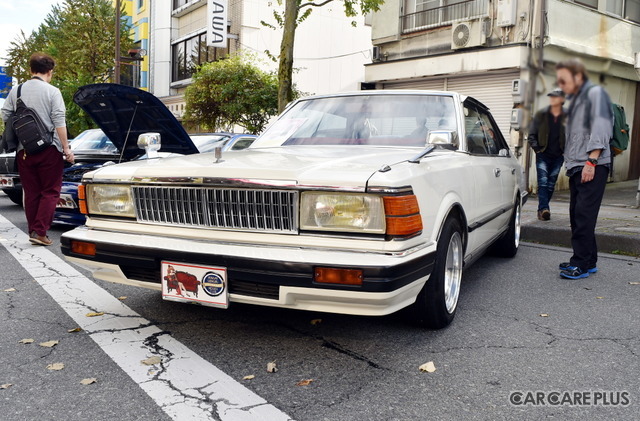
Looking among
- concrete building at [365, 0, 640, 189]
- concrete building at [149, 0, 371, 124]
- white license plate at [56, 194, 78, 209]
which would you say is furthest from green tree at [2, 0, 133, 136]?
white license plate at [56, 194, 78, 209]

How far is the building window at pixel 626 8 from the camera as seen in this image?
29.9 inches

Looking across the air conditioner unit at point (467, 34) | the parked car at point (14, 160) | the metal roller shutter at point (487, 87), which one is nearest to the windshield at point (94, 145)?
the parked car at point (14, 160)

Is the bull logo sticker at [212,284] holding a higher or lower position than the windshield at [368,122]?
lower

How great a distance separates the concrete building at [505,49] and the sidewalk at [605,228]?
1.11m

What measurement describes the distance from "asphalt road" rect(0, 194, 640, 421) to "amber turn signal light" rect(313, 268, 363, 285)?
0.46 meters

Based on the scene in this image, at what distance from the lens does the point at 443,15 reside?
44.7ft

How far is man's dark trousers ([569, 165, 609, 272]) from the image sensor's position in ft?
13.8

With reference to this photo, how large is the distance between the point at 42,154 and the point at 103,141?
304 cm

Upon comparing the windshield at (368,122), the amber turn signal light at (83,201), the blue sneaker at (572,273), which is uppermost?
the windshield at (368,122)

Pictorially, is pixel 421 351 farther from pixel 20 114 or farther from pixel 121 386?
pixel 20 114

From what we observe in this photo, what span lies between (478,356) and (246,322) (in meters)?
1.35

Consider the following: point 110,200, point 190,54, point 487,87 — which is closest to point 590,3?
point 110,200

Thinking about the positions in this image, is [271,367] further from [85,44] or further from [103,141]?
[85,44]

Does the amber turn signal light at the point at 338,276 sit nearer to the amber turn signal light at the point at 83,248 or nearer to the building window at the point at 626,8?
the amber turn signal light at the point at 83,248
